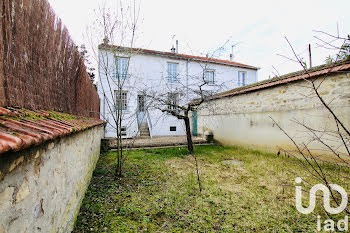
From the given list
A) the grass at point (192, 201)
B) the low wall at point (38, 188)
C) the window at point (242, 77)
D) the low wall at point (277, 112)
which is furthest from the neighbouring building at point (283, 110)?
the window at point (242, 77)

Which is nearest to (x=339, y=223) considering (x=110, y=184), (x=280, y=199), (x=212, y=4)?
(x=280, y=199)

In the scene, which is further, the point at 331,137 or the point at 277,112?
the point at 277,112

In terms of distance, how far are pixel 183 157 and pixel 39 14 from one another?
5567 mm

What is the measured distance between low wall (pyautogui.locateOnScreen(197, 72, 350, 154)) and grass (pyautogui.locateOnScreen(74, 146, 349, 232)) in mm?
1434

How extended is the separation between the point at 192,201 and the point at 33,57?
10.2 ft

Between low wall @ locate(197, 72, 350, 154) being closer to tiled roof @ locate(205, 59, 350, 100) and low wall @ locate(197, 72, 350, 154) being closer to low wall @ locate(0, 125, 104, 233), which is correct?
tiled roof @ locate(205, 59, 350, 100)

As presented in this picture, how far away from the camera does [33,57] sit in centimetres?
171

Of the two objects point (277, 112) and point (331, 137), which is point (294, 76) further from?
point (331, 137)

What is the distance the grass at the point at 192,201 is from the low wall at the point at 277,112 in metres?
1.43

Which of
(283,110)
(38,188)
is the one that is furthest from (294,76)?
(38,188)

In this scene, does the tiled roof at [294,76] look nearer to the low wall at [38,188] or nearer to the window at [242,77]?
the low wall at [38,188]

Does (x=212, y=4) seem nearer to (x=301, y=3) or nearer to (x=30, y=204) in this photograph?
(x=301, y=3)

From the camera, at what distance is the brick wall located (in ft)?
4.24

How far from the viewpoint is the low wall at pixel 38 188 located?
2.98 feet
